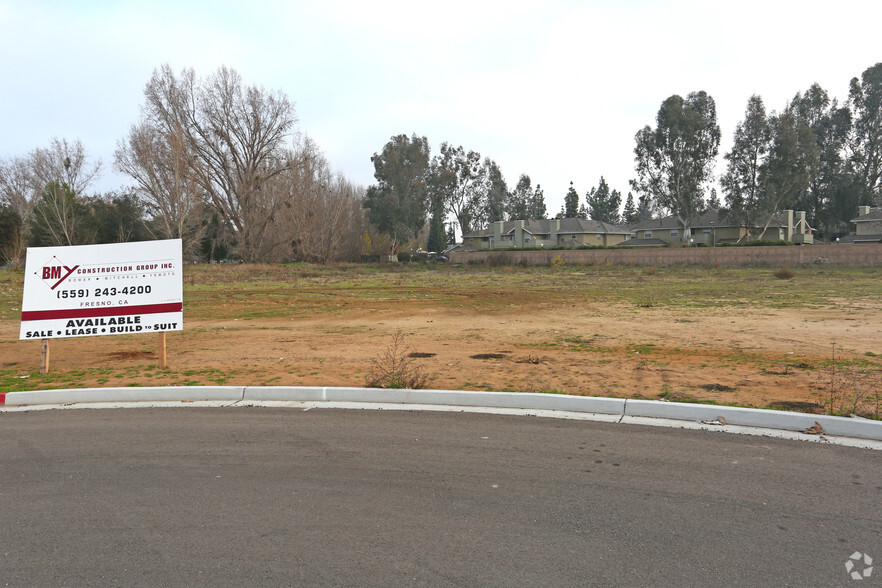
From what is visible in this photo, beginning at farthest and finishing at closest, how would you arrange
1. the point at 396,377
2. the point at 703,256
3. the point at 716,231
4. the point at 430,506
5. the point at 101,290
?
the point at 716,231, the point at 703,256, the point at 101,290, the point at 396,377, the point at 430,506

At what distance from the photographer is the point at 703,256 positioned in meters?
56.5

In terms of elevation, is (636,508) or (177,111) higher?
(177,111)

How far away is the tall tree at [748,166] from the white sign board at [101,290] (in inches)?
2632

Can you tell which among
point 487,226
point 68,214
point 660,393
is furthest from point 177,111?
point 660,393

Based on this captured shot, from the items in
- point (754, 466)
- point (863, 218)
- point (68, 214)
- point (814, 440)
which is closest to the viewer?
point (754, 466)

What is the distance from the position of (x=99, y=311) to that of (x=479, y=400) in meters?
6.32

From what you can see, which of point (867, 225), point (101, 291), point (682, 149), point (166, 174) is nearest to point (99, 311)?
point (101, 291)

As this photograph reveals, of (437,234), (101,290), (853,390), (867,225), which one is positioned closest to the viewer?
(853,390)

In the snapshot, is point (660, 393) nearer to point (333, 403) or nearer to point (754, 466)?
point (754, 466)

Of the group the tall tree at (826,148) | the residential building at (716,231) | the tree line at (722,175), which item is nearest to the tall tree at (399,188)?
the tree line at (722,175)

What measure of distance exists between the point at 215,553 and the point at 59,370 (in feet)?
26.9

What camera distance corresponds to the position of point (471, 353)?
11.8m

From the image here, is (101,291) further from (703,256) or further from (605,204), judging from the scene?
(605,204)

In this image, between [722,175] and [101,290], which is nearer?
[101,290]
